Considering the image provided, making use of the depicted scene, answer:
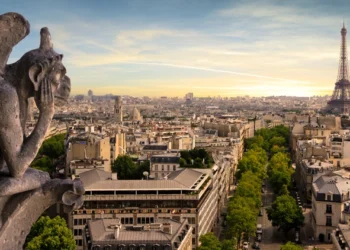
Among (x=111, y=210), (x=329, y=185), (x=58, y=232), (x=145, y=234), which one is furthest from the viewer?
(x=329, y=185)

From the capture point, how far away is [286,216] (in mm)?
55688

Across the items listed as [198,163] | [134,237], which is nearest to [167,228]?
[134,237]

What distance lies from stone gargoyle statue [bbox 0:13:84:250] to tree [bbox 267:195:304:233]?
50.5m

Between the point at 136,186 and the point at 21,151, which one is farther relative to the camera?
the point at 136,186

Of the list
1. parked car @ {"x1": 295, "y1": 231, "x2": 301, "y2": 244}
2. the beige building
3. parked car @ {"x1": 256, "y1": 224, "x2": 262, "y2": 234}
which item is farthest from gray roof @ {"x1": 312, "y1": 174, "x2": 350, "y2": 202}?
the beige building

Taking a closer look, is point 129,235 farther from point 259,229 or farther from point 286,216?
point 259,229

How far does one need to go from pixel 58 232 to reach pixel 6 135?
123 ft

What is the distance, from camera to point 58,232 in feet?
139

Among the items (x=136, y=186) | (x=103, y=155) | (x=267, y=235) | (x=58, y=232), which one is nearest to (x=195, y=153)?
(x=103, y=155)

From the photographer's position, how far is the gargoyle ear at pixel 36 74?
6789 mm

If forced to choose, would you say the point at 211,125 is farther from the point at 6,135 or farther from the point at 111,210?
the point at 6,135

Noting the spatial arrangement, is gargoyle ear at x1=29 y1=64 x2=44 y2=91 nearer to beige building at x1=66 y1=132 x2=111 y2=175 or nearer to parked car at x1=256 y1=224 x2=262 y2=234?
parked car at x1=256 y1=224 x2=262 y2=234

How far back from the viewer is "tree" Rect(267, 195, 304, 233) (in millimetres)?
55906

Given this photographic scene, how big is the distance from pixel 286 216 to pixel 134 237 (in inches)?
952
